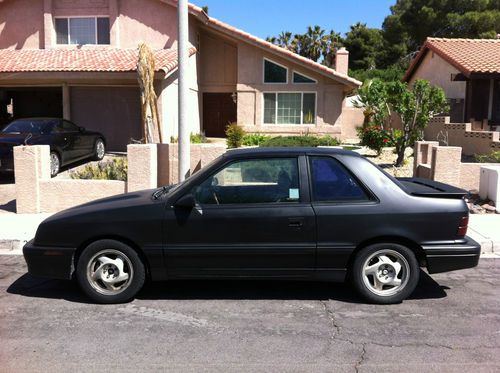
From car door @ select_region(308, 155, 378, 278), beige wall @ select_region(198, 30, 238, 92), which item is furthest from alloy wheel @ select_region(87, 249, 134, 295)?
beige wall @ select_region(198, 30, 238, 92)

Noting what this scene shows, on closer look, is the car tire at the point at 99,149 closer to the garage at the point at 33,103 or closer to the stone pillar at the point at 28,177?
the stone pillar at the point at 28,177

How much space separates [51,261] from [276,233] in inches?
92.0

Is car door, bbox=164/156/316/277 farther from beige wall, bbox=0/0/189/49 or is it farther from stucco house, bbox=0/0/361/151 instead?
beige wall, bbox=0/0/189/49

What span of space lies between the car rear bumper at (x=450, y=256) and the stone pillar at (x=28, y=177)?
24.5 feet

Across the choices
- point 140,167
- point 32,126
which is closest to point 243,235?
point 140,167

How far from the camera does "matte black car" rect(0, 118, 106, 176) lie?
39.4 ft

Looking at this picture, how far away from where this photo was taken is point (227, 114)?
23375 millimetres

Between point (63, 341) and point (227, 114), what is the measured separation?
Result: 1943 cm

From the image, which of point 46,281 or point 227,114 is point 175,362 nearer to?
point 46,281

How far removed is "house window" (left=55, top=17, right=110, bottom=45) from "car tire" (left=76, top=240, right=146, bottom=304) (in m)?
16.2

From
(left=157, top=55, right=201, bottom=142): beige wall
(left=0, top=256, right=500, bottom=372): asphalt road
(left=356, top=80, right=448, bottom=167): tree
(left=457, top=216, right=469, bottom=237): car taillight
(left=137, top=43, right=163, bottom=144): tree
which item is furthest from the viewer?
(left=157, top=55, right=201, bottom=142): beige wall

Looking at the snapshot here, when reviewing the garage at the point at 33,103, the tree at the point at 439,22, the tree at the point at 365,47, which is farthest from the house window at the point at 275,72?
the tree at the point at 365,47

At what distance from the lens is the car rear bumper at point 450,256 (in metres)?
5.24

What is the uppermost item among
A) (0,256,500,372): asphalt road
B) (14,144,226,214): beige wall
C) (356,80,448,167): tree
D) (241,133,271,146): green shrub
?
(356,80,448,167): tree
